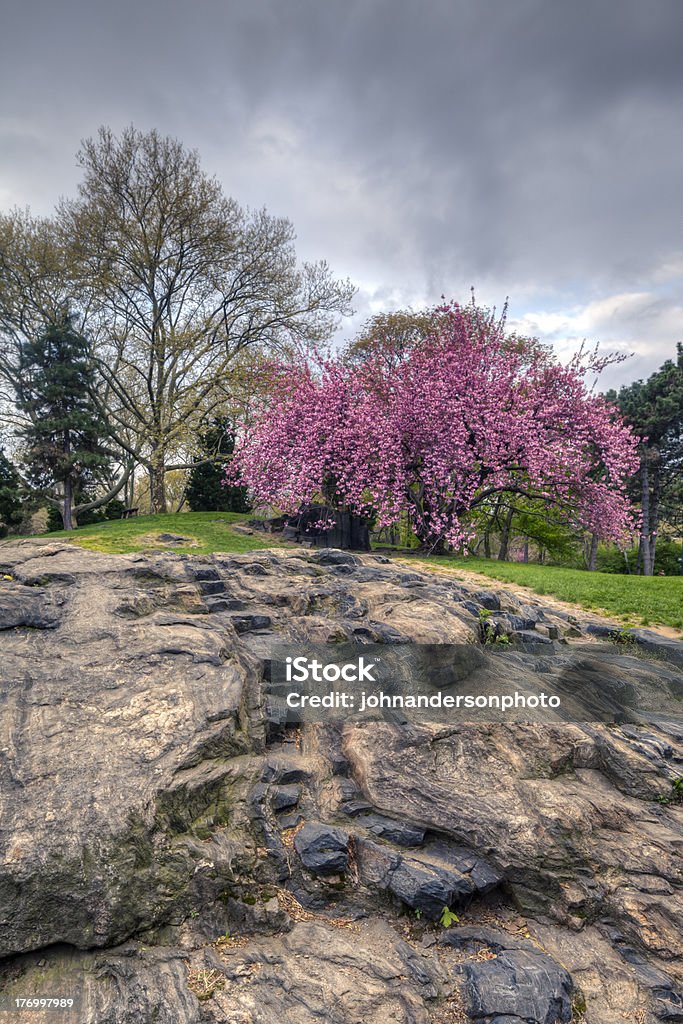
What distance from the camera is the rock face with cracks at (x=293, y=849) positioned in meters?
3.22

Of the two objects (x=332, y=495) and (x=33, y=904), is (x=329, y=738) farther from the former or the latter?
(x=332, y=495)

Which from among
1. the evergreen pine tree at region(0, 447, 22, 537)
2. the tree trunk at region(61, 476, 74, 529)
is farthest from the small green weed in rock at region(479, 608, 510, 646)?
the evergreen pine tree at region(0, 447, 22, 537)

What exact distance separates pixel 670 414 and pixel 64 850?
1348 inches

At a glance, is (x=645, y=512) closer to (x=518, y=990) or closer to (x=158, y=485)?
(x=158, y=485)

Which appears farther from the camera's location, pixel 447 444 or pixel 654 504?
pixel 654 504

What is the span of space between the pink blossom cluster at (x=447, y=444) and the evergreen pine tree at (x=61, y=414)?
32.5 ft

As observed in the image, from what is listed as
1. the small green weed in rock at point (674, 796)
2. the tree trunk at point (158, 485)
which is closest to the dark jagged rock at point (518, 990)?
the small green weed in rock at point (674, 796)

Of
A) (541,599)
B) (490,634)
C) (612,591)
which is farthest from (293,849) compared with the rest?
(612,591)

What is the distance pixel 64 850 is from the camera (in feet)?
11.0

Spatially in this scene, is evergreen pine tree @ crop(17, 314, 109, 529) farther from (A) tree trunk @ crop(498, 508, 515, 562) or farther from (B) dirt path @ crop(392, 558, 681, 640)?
(A) tree trunk @ crop(498, 508, 515, 562)

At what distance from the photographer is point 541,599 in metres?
12.2

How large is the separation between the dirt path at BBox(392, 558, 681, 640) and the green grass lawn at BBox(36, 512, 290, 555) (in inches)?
226

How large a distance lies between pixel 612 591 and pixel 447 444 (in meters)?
7.70

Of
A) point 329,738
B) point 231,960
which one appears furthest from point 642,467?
point 231,960
